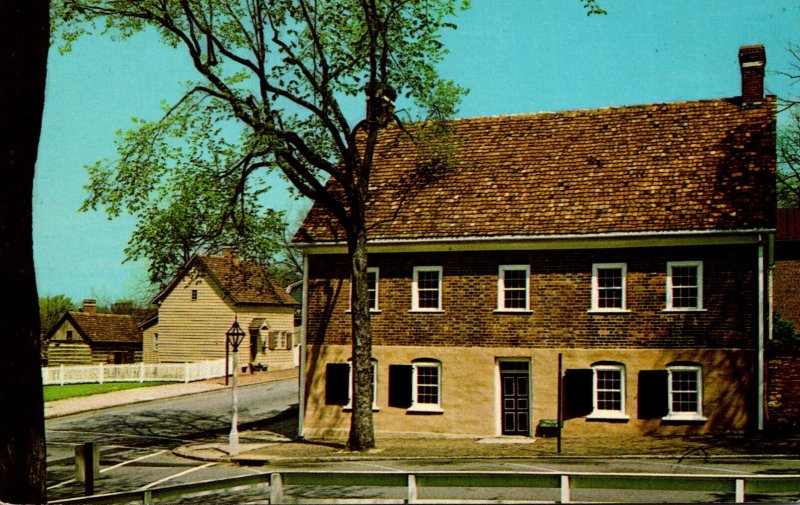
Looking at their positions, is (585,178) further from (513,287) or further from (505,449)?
(505,449)

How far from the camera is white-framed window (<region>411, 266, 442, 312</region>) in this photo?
90.4 ft

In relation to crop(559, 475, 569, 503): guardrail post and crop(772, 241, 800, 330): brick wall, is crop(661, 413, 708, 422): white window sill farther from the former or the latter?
crop(772, 241, 800, 330): brick wall

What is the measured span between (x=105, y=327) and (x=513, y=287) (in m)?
43.4

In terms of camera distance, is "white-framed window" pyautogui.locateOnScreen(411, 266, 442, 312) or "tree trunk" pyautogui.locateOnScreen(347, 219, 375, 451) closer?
"tree trunk" pyautogui.locateOnScreen(347, 219, 375, 451)

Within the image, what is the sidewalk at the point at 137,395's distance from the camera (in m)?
37.8

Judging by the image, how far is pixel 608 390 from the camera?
2541cm

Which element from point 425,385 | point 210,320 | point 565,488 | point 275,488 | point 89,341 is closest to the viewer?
point 275,488

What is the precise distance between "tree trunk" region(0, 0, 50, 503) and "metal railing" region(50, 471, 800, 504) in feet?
4.08

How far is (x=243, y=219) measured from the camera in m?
26.5

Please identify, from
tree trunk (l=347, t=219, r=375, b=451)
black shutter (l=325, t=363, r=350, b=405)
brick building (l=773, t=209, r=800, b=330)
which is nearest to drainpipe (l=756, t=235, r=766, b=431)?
tree trunk (l=347, t=219, r=375, b=451)

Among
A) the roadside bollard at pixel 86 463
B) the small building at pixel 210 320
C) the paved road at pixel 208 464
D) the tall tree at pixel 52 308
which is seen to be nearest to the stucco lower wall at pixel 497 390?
the paved road at pixel 208 464

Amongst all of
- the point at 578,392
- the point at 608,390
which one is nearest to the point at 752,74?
the point at 608,390

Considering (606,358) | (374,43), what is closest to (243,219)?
(374,43)

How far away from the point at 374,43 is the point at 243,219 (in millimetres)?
6668
